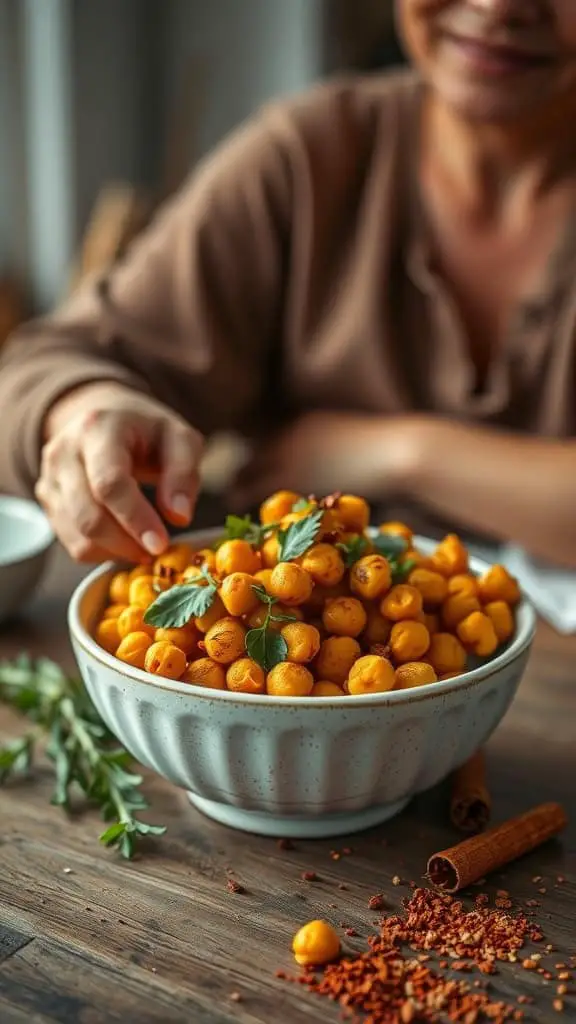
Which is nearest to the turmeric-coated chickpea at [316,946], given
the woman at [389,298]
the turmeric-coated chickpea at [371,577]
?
the turmeric-coated chickpea at [371,577]

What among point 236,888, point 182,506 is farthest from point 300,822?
point 182,506

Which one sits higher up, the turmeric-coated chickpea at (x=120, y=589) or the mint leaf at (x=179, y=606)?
the mint leaf at (x=179, y=606)

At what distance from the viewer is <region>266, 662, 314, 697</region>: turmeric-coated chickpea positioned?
727 millimetres

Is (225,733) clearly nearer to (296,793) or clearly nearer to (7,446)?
(296,793)

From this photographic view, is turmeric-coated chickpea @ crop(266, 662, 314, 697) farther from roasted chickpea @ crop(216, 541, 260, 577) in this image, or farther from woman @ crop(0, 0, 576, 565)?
woman @ crop(0, 0, 576, 565)

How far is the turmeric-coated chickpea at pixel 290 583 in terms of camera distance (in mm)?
751

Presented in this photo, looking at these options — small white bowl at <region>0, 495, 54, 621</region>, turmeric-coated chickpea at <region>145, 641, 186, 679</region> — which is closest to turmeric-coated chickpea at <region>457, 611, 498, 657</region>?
turmeric-coated chickpea at <region>145, 641, 186, 679</region>

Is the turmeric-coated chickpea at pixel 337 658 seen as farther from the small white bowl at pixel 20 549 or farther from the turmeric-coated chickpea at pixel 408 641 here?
the small white bowl at pixel 20 549

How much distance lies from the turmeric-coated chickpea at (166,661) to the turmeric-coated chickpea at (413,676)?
15 cm

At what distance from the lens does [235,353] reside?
160 centimetres

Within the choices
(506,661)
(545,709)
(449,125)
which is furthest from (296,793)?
(449,125)

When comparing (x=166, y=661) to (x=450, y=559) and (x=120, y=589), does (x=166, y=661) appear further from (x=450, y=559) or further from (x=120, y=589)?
(x=450, y=559)

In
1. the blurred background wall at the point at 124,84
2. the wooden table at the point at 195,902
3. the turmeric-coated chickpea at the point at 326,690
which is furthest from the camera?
the blurred background wall at the point at 124,84

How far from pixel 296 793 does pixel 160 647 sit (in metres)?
0.15
